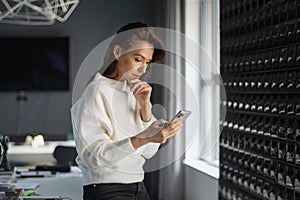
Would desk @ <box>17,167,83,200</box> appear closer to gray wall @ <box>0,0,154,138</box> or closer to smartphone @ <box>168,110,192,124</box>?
smartphone @ <box>168,110,192,124</box>

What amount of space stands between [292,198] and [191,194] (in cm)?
424

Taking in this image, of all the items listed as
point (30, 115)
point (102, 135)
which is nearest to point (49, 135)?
point (30, 115)

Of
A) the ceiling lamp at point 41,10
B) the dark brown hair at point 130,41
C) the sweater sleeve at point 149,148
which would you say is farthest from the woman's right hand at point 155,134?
the ceiling lamp at point 41,10

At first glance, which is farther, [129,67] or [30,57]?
[30,57]

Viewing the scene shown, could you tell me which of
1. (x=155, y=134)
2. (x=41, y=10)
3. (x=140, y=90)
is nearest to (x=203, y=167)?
(x=41, y=10)

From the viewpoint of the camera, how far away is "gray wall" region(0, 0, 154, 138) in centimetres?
855

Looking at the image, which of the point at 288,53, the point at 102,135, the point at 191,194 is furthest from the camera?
the point at 191,194

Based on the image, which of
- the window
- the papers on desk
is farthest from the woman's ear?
the window

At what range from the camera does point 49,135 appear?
27.8 feet

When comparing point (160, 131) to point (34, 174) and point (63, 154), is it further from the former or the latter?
point (63, 154)

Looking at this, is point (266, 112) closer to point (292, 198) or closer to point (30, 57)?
point (292, 198)

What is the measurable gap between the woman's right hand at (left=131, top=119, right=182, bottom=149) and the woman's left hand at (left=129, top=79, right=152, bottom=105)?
16 cm

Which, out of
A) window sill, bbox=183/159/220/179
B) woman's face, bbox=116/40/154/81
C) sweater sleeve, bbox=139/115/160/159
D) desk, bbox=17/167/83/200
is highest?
woman's face, bbox=116/40/154/81

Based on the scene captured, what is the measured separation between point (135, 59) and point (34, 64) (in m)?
6.40
